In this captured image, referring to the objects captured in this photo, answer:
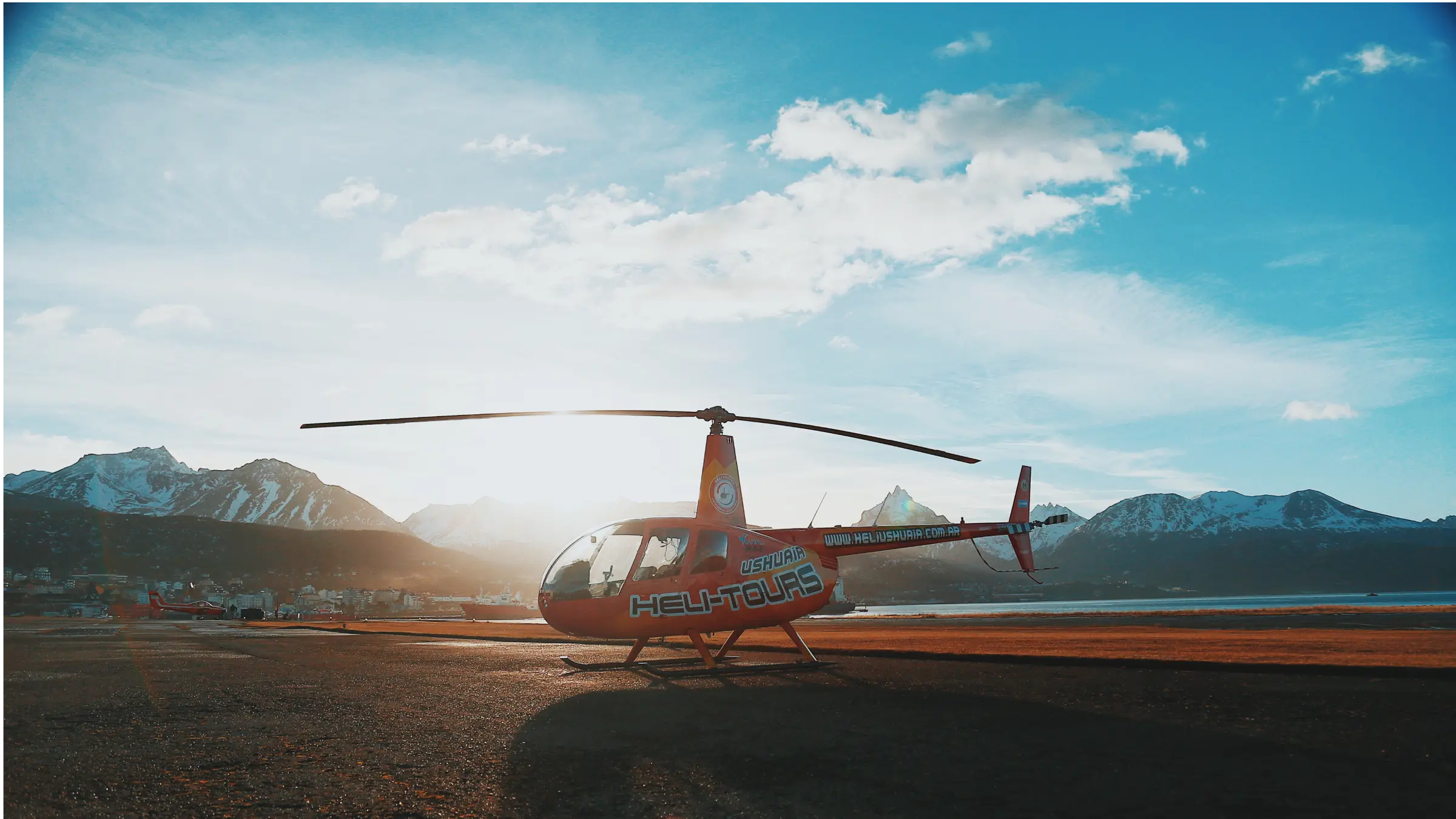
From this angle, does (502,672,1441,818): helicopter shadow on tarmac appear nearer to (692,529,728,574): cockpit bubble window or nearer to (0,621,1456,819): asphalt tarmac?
(0,621,1456,819): asphalt tarmac

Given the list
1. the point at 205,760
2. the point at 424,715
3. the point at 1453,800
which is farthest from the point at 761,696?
the point at 1453,800

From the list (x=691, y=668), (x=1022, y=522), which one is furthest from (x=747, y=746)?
(x=1022, y=522)

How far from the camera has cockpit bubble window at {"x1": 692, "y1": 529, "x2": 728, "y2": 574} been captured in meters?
14.7

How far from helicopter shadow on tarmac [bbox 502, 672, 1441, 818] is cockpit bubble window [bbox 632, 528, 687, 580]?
18.6ft

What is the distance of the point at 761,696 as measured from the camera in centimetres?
1041

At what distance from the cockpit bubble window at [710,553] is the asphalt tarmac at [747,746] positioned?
2.70 metres

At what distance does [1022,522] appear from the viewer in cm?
1898

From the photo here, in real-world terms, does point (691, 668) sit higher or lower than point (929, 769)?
lower

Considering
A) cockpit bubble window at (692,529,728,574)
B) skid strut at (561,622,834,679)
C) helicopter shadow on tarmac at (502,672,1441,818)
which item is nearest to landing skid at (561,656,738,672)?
skid strut at (561,622,834,679)

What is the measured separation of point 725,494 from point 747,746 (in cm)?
917

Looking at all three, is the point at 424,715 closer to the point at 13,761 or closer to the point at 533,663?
the point at 13,761

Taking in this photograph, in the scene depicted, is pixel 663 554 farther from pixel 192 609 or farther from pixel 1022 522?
pixel 192 609

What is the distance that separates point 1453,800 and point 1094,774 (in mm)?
2011

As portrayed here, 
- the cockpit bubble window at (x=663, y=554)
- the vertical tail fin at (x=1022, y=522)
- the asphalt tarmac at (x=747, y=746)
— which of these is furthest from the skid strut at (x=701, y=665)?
the vertical tail fin at (x=1022, y=522)
